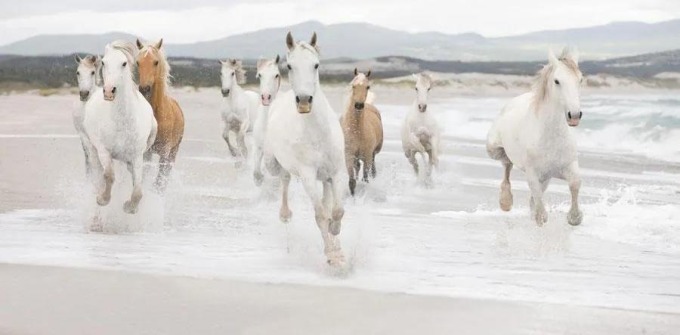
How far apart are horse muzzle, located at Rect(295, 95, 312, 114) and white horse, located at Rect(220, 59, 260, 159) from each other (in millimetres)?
8910

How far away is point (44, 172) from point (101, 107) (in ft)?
17.0

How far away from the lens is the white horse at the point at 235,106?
15.5m

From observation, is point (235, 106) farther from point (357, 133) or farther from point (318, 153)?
point (318, 153)

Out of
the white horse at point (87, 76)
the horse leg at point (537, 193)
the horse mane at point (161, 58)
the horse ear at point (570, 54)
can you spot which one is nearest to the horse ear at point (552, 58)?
the horse ear at point (570, 54)

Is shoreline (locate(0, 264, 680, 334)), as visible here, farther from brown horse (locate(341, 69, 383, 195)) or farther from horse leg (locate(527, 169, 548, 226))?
brown horse (locate(341, 69, 383, 195))

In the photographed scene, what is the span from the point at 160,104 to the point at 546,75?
157 inches

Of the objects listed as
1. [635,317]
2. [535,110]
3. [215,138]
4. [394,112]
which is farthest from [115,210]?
[394,112]

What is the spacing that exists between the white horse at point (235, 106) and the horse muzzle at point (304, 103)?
351 inches

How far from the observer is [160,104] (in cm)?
1008

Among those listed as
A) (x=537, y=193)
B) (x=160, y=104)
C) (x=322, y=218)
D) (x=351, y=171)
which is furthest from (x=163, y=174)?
(x=537, y=193)

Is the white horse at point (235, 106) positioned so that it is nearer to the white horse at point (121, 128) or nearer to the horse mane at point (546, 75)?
the white horse at point (121, 128)

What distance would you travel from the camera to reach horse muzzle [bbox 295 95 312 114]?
6504mm

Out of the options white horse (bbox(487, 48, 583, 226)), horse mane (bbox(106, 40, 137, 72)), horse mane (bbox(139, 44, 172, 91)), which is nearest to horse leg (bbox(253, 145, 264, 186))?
horse mane (bbox(139, 44, 172, 91))

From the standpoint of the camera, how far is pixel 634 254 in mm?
8141
